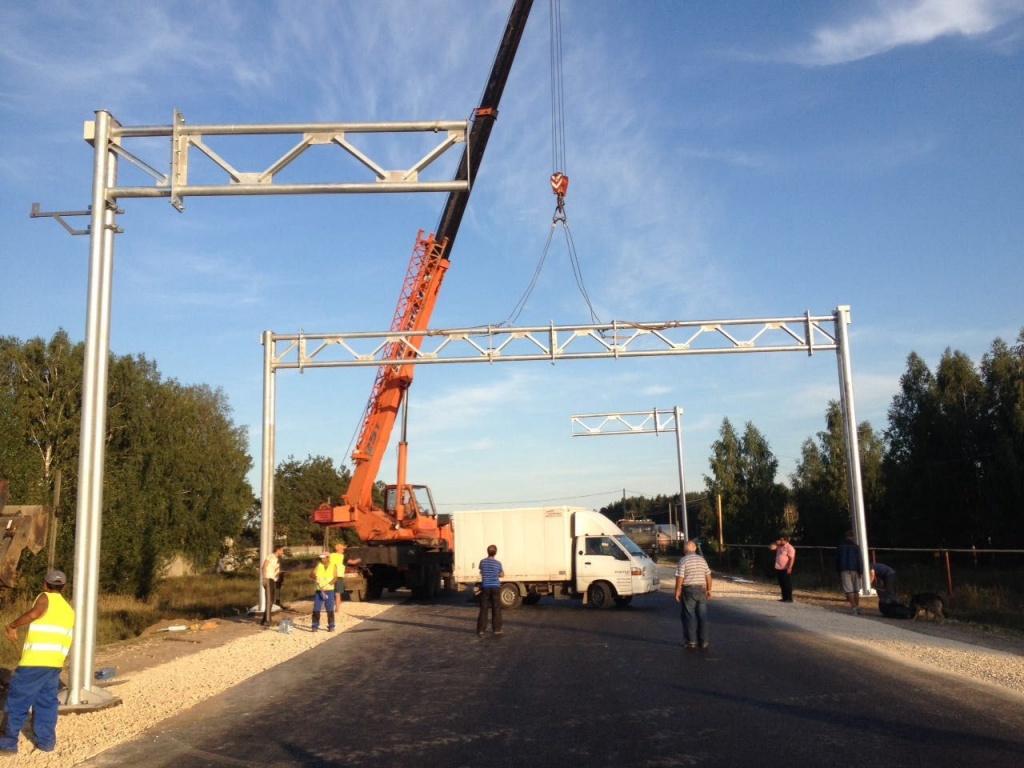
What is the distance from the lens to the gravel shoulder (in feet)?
29.9

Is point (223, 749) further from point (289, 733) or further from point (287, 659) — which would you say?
point (287, 659)

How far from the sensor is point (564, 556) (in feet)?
73.8

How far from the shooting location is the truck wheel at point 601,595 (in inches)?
868

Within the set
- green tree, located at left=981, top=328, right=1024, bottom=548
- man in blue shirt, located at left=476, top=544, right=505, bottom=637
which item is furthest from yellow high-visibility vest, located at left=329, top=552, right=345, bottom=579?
green tree, located at left=981, top=328, right=1024, bottom=548

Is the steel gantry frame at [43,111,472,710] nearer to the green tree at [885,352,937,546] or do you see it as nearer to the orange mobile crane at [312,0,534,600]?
the orange mobile crane at [312,0,534,600]

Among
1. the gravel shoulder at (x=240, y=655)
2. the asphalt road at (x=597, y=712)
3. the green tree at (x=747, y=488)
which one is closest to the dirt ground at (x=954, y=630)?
the gravel shoulder at (x=240, y=655)

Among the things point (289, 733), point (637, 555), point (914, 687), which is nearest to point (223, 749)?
point (289, 733)

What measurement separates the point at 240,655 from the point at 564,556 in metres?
9.65

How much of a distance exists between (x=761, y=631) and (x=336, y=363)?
13006 millimetres

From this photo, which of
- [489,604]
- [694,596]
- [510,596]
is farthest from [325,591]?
[694,596]

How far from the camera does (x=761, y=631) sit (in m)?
16.3

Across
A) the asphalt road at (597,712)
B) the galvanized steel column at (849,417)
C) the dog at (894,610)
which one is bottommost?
the dog at (894,610)

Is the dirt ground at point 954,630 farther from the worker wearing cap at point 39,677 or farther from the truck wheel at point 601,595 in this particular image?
the worker wearing cap at point 39,677

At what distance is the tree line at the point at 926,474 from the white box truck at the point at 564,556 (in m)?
21.5
